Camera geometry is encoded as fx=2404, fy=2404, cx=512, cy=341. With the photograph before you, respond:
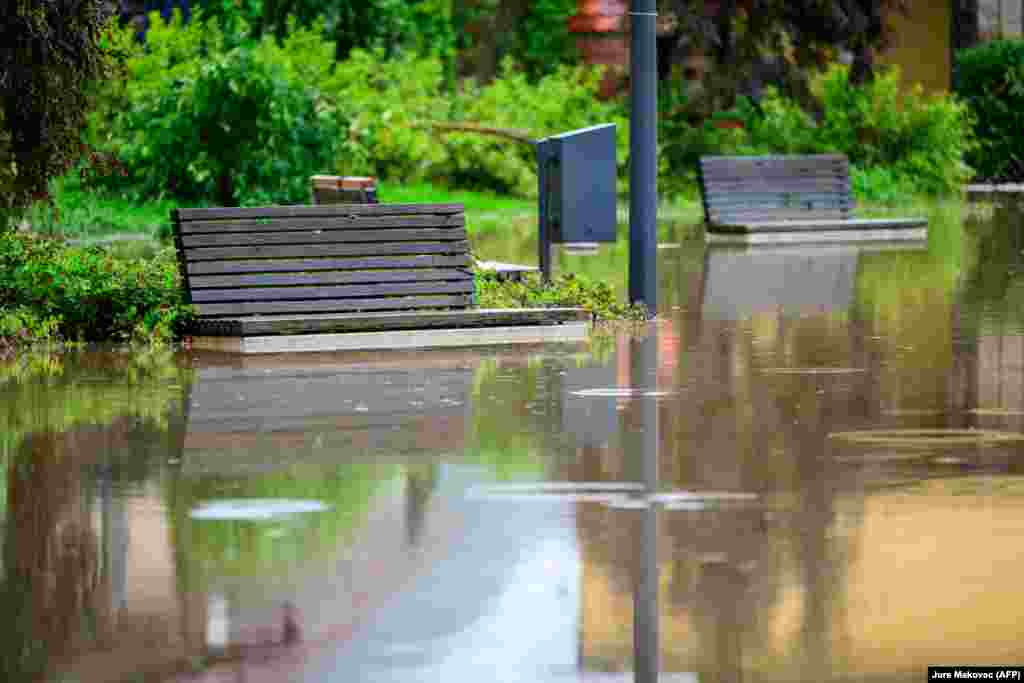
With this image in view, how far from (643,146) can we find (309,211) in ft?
8.50

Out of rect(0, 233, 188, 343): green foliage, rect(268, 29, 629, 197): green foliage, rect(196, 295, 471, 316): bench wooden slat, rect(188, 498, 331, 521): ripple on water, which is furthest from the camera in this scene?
rect(268, 29, 629, 197): green foliage

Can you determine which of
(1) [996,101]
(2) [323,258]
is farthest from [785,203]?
(2) [323,258]

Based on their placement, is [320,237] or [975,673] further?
[320,237]

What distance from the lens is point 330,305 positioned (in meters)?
15.4

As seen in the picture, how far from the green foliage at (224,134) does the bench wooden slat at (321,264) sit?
13.4 metres

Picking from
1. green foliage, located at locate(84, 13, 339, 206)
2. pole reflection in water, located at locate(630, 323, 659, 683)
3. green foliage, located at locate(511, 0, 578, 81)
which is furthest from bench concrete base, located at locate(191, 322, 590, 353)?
green foliage, located at locate(511, 0, 578, 81)

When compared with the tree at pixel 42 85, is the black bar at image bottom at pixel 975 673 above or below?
A: below

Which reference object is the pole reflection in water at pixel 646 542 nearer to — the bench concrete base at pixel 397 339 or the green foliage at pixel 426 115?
the bench concrete base at pixel 397 339

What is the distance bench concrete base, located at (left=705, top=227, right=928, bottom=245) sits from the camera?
27750mm

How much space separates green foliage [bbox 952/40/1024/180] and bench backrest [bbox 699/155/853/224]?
13.4m

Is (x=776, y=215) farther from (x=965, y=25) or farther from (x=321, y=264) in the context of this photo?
(x=965, y=25)

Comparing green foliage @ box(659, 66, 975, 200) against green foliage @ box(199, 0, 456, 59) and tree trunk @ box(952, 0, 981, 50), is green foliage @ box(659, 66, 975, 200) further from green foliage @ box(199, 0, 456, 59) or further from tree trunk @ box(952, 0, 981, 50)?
tree trunk @ box(952, 0, 981, 50)

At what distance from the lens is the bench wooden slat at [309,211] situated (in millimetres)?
15312

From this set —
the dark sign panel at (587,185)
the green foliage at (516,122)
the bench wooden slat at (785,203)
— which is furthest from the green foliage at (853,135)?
the dark sign panel at (587,185)
